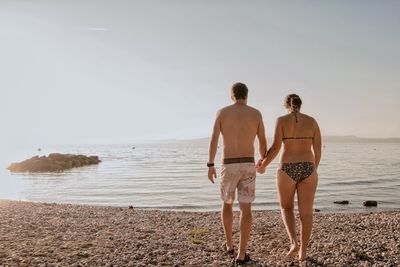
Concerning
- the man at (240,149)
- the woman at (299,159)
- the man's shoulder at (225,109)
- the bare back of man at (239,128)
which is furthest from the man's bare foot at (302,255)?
the man's shoulder at (225,109)

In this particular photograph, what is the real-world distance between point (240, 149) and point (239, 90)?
3.47 feet

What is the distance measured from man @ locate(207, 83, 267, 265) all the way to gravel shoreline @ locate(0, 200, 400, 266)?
44.2 inches

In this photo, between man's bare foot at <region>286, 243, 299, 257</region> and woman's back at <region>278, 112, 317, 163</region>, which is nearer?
woman's back at <region>278, 112, 317, 163</region>

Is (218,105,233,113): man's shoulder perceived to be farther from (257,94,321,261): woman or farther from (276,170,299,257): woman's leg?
(276,170,299,257): woman's leg

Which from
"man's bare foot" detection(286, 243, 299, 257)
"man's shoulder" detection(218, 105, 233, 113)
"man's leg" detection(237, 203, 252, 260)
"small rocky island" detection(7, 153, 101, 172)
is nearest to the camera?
"man's leg" detection(237, 203, 252, 260)

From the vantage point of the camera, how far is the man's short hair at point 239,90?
681 cm

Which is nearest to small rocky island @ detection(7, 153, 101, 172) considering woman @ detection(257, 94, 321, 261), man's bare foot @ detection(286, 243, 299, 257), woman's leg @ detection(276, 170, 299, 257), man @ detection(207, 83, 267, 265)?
man @ detection(207, 83, 267, 265)

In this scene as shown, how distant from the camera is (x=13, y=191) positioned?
26.9 metres

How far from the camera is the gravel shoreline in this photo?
23.2 feet

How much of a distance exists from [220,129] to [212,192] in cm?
1796

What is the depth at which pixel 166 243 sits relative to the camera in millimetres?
8516

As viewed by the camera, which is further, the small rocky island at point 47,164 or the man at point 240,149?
the small rocky island at point 47,164

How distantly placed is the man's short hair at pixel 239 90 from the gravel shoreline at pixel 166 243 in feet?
9.78

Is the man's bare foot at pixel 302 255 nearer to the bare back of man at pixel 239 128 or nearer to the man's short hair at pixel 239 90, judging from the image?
the bare back of man at pixel 239 128
